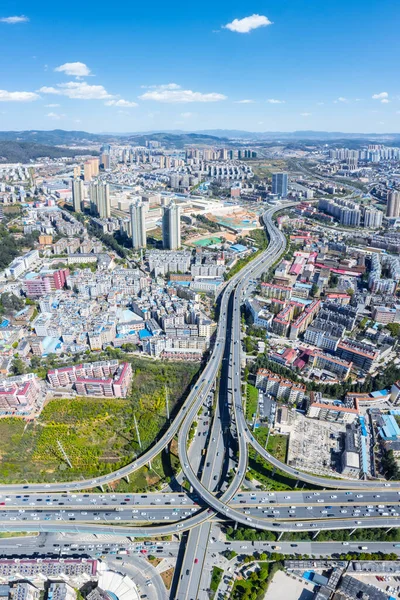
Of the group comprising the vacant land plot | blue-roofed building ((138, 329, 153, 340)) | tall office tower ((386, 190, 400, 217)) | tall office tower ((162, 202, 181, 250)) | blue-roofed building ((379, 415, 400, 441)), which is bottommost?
the vacant land plot

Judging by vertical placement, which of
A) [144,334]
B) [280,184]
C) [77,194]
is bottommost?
[144,334]

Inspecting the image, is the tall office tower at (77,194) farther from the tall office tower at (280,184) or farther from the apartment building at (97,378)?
the apartment building at (97,378)

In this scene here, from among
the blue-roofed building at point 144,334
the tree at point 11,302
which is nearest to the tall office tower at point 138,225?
the tree at point 11,302

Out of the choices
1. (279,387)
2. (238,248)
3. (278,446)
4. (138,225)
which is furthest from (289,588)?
(138,225)

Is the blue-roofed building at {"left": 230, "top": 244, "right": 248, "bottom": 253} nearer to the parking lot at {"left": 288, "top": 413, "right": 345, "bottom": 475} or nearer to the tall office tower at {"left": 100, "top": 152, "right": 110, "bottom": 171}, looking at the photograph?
the parking lot at {"left": 288, "top": 413, "right": 345, "bottom": 475}

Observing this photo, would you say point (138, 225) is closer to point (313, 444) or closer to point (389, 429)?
point (313, 444)

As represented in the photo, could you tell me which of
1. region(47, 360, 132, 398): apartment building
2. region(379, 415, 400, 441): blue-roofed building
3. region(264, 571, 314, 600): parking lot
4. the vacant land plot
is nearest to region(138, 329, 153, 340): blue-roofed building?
region(47, 360, 132, 398): apartment building
